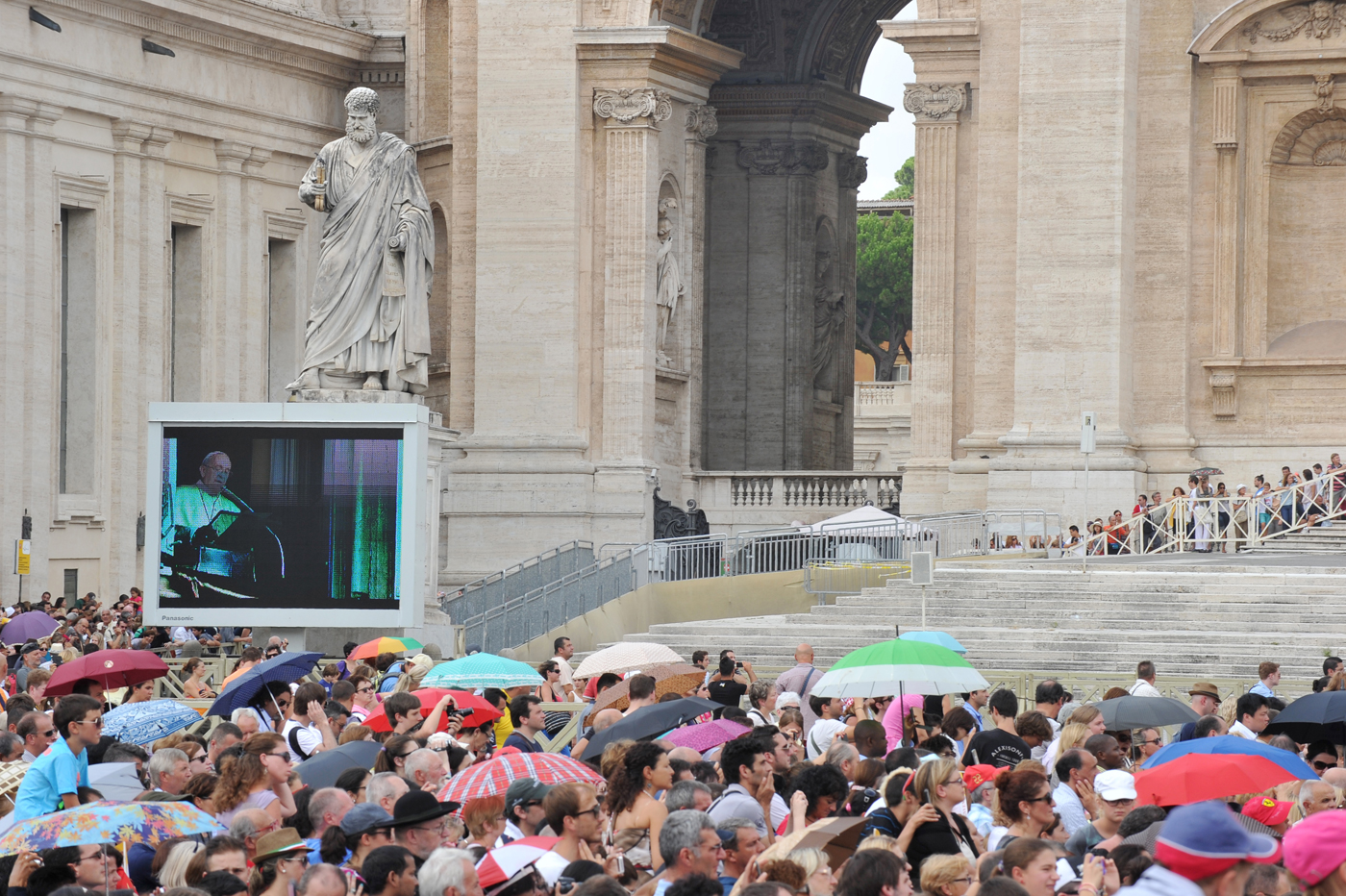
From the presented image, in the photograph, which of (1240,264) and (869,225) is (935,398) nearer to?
(1240,264)

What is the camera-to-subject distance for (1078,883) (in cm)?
876

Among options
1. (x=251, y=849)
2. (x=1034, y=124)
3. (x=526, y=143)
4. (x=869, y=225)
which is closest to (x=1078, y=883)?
(x=251, y=849)

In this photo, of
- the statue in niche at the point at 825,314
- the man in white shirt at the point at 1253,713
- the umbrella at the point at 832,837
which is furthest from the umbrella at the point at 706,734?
the statue in niche at the point at 825,314

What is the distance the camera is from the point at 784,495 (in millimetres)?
36719

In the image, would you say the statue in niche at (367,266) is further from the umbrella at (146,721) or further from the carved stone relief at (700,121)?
the umbrella at (146,721)

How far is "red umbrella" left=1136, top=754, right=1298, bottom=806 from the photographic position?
9539 mm

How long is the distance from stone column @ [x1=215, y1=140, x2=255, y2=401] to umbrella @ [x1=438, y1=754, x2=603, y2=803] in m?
27.6

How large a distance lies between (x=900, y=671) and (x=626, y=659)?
3852 millimetres

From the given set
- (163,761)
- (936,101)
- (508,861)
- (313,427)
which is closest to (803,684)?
(163,761)

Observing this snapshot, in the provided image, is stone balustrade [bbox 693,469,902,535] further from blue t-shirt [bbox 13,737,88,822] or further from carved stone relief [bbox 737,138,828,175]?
blue t-shirt [bbox 13,737,88,822]

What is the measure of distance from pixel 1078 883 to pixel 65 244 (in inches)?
1140

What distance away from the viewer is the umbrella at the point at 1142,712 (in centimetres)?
1367

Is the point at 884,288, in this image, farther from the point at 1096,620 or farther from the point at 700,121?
the point at 1096,620

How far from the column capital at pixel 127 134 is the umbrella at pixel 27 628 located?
12.7 metres
